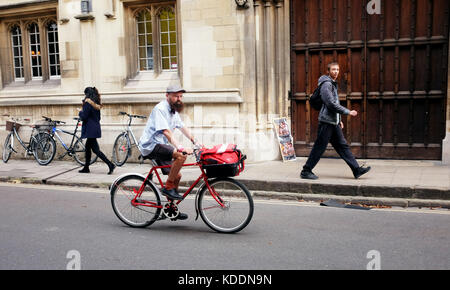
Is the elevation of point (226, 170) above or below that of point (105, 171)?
above

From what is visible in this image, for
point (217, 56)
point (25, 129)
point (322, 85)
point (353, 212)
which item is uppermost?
point (217, 56)

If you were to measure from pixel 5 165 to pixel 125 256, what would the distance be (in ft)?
24.9

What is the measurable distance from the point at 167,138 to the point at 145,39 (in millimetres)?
6154

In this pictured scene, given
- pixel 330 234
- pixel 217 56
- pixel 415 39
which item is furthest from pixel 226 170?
pixel 415 39

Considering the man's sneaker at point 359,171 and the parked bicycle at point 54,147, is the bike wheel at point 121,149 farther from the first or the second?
the man's sneaker at point 359,171

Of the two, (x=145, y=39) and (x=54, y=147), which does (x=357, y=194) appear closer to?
(x=145, y=39)

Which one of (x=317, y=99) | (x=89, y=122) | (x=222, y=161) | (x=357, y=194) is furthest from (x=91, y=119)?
(x=357, y=194)

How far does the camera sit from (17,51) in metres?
12.6

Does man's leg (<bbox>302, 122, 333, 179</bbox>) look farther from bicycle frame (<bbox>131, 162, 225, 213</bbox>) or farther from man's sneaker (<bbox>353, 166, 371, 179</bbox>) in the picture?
bicycle frame (<bbox>131, 162, 225, 213</bbox>)

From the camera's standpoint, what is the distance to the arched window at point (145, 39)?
36.5 feet

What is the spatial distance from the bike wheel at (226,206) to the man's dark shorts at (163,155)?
0.59 meters
